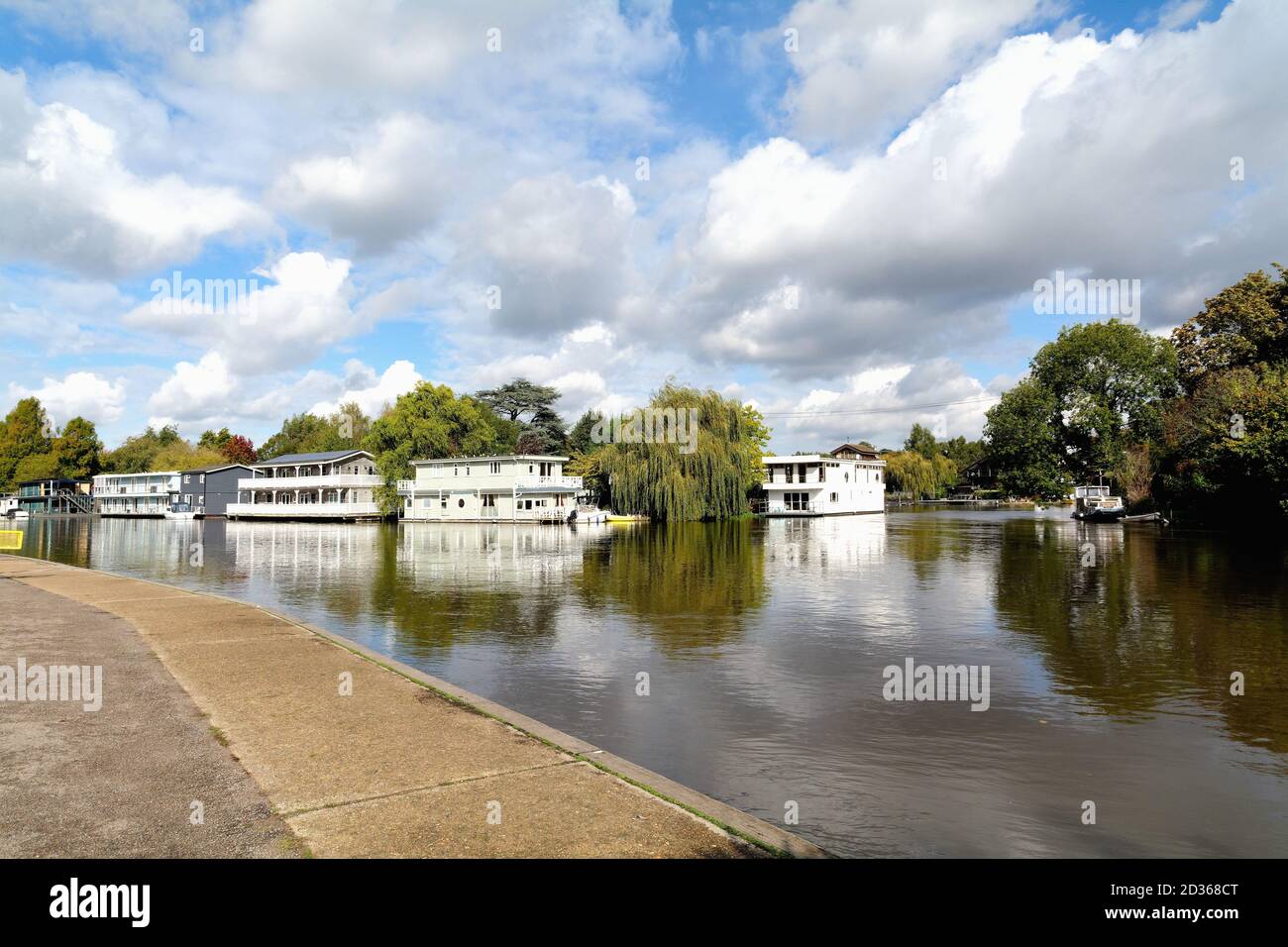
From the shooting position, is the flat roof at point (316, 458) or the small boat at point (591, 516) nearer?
the small boat at point (591, 516)

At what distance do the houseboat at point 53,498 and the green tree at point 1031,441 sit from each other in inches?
3979

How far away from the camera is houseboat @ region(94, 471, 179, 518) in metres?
83.3

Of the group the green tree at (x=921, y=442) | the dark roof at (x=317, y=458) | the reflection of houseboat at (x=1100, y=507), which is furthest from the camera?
the green tree at (x=921, y=442)

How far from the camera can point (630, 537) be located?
43.5 m

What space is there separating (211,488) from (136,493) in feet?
41.2

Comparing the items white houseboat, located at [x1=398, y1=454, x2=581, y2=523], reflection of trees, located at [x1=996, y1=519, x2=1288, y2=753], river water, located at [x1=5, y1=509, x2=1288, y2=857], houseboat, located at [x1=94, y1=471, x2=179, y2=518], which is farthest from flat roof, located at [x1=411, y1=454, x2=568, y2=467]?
reflection of trees, located at [x1=996, y1=519, x2=1288, y2=753]

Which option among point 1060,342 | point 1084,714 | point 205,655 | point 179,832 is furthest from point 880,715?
point 1060,342

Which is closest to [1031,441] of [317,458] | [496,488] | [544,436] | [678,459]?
[678,459]

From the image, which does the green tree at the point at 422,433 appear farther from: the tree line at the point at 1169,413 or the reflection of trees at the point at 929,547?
the tree line at the point at 1169,413

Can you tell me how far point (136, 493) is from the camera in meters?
Result: 86.6

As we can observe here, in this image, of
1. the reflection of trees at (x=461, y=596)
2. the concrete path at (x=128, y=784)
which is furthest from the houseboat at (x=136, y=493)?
the concrete path at (x=128, y=784)

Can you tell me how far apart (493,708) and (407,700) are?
1.00m

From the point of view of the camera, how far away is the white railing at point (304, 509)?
67.9 m
